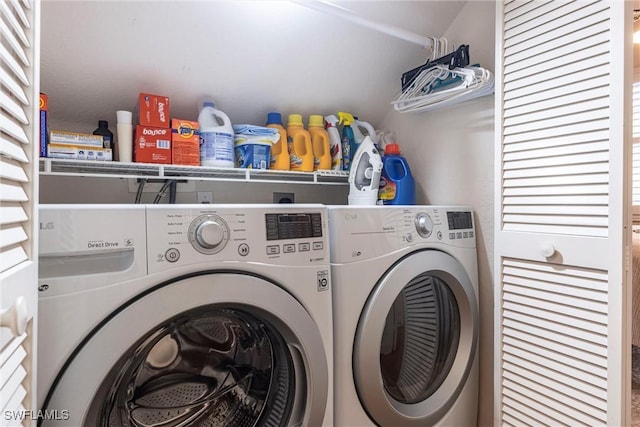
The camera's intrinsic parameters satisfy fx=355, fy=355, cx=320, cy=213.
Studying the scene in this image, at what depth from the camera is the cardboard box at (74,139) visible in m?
1.27

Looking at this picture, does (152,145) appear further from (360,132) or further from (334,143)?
(360,132)

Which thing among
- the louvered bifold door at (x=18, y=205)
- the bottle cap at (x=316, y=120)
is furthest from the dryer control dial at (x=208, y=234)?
the bottle cap at (x=316, y=120)

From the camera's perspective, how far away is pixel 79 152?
1303mm

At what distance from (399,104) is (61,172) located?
145cm

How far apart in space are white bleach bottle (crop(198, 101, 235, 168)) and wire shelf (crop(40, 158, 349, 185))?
0.13 feet

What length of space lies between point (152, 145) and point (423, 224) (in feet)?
3.62

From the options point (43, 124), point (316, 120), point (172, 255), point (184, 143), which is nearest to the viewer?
point (172, 255)

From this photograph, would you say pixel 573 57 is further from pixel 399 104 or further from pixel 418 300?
pixel 418 300

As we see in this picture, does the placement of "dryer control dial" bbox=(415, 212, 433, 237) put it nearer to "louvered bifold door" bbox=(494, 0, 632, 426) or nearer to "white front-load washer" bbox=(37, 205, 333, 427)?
"louvered bifold door" bbox=(494, 0, 632, 426)

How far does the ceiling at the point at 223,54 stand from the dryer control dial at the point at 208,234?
2.78 feet

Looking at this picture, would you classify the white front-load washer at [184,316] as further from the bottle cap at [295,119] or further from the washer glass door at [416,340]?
the bottle cap at [295,119]

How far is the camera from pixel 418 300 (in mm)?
1413

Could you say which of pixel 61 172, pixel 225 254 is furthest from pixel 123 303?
pixel 61 172

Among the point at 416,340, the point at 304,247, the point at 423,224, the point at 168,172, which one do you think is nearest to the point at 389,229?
the point at 423,224
